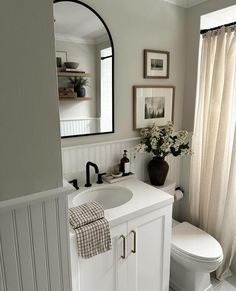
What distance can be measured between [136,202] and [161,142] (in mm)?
601

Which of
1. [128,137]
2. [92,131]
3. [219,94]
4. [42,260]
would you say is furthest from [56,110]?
[219,94]

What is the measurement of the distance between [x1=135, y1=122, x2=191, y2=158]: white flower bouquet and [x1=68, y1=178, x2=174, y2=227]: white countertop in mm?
304

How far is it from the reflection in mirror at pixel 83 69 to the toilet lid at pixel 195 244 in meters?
1.03

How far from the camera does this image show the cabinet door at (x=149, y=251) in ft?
4.42

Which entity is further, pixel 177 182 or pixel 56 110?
pixel 177 182

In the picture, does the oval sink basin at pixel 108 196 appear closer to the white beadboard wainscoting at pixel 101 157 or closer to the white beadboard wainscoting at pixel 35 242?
the white beadboard wainscoting at pixel 101 157

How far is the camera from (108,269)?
4.13 feet

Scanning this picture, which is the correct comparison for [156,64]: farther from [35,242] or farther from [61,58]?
[35,242]

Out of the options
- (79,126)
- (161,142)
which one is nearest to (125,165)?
(161,142)

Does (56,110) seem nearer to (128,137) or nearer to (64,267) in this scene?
(64,267)

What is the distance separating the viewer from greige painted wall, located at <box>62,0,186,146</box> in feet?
5.22

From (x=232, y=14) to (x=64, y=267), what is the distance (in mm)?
2097

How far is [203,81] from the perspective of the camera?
6.40 feet

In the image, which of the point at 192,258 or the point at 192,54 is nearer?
the point at 192,258
